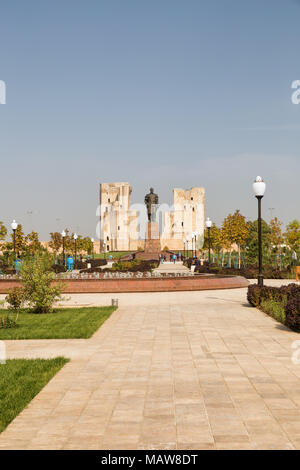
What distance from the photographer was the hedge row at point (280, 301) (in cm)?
1053

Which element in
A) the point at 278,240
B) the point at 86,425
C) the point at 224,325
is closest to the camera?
the point at 86,425

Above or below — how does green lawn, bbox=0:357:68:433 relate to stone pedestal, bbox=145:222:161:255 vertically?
below

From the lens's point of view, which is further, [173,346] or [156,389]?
[173,346]

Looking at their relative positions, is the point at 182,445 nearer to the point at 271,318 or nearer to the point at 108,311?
the point at 271,318

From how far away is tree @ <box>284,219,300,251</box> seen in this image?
4465cm

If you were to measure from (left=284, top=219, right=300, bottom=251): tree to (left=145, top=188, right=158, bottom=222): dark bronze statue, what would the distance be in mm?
15205

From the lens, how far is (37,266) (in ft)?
45.3

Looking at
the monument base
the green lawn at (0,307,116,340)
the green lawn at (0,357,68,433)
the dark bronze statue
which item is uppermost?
the dark bronze statue

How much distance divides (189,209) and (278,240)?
208ft

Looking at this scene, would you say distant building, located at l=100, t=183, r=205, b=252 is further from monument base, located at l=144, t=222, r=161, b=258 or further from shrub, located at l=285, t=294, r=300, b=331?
shrub, located at l=285, t=294, r=300, b=331

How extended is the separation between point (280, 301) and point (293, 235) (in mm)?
32172

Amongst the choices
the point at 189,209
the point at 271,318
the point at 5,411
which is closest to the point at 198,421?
the point at 5,411

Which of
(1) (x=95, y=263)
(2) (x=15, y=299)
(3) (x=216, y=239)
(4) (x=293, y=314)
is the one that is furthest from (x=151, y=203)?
(4) (x=293, y=314)

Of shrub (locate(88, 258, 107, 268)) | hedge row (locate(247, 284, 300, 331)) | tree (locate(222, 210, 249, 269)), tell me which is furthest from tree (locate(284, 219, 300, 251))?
hedge row (locate(247, 284, 300, 331))
